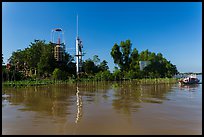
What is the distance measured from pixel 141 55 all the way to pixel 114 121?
34.2 m

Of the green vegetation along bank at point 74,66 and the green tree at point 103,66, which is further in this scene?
the green tree at point 103,66

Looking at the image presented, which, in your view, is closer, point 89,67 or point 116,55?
point 89,67

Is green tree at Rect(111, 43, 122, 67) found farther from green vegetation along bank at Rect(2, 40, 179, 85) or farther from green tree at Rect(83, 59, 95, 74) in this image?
green tree at Rect(83, 59, 95, 74)

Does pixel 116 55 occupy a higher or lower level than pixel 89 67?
higher

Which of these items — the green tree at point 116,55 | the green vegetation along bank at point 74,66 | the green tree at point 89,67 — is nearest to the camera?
the green vegetation along bank at point 74,66

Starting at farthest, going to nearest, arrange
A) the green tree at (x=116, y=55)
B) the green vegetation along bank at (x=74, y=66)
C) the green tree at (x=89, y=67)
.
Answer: the green tree at (x=116, y=55), the green tree at (x=89, y=67), the green vegetation along bank at (x=74, y=66)

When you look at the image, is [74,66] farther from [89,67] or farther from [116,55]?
[116,55]

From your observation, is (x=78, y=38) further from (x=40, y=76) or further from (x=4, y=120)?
(x=4, y=120)

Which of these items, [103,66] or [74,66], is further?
[103,66]

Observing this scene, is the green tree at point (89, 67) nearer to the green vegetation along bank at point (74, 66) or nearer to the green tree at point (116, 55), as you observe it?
the green vegetation along bank at point (74, 66)

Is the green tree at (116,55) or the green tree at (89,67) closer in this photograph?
the green tree at (89,67)

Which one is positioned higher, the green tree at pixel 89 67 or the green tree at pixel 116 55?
the green tree at pixel 116 55

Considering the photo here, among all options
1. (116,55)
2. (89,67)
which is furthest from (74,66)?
(116,55)

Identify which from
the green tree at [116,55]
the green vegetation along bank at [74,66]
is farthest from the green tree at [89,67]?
the green tree at [116,55]
